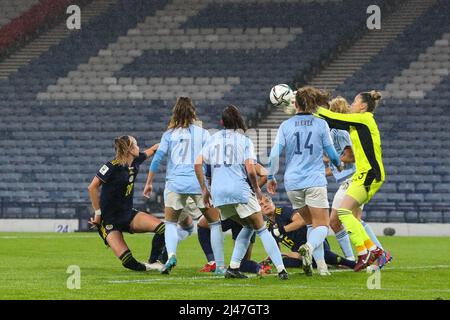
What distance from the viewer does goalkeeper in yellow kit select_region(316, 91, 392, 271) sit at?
13633mm

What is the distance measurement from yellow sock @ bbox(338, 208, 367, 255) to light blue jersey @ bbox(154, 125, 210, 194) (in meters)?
1.74

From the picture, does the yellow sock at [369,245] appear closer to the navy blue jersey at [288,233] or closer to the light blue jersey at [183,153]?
the navy blue jersey at [288,233]

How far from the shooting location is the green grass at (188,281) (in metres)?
10.7

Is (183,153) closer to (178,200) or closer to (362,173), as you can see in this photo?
(178,200)

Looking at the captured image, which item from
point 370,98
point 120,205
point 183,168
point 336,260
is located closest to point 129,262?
point 120,205

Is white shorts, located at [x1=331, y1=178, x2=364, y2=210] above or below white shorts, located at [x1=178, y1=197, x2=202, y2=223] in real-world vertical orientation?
above

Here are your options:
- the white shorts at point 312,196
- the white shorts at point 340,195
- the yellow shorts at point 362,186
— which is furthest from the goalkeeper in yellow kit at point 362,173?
the white shorts at point 312,196

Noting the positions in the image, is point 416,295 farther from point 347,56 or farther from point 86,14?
point 86,14

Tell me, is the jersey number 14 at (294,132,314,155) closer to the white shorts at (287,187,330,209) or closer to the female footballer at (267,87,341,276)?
the female footballer at (267,87,341,276)

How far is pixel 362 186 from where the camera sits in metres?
13.8

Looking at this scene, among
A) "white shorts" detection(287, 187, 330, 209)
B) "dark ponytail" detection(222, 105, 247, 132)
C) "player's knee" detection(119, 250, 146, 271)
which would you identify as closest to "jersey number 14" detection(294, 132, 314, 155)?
"white shorts" detection(287, 187, 330, 209)

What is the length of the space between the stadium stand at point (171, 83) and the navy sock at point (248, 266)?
1673 centimetres

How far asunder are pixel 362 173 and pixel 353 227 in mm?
692
